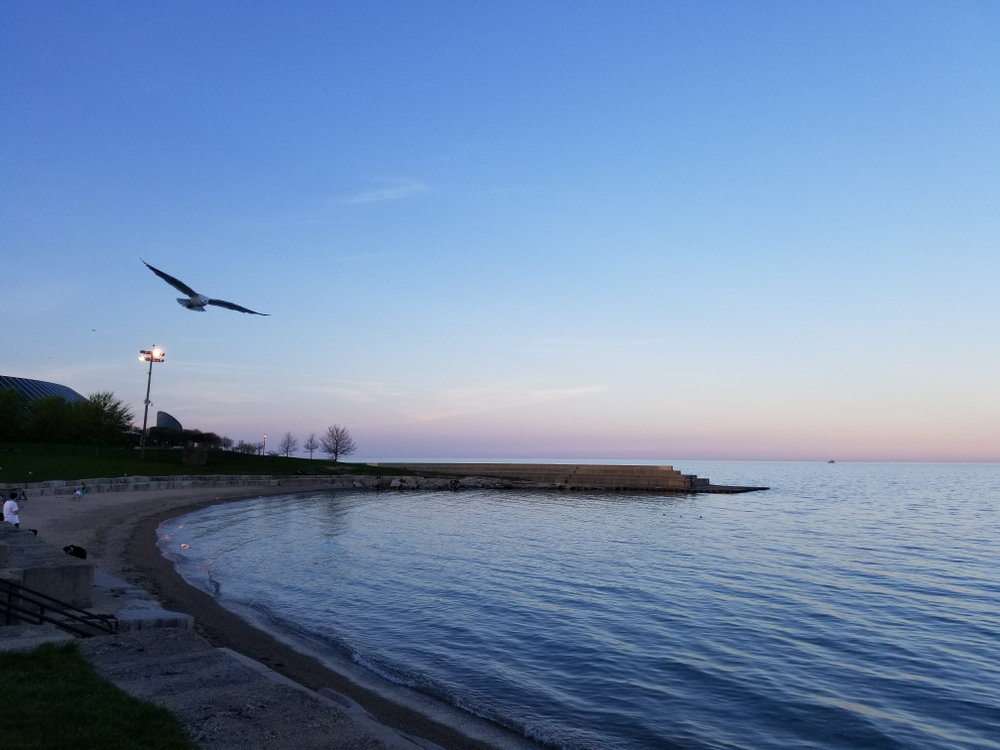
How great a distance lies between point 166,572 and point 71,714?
19.7 metres

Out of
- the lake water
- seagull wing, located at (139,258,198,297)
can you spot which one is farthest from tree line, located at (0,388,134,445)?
seagull wing, located at (139,258,198,297)

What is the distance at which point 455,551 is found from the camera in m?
34.7

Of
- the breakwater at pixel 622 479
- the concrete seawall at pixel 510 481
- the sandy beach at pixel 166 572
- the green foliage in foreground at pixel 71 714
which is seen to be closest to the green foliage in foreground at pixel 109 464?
the concrete seawall at pixel 510 481

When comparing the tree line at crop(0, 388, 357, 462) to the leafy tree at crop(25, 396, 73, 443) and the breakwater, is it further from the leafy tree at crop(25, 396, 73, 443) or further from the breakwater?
the breakwater

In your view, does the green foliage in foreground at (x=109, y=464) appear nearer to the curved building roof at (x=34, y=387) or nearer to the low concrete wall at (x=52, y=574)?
the low concrete wall at (x=52, y=574)

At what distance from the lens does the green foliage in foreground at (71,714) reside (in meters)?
7.50

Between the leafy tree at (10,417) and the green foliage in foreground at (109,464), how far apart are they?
9441 mm

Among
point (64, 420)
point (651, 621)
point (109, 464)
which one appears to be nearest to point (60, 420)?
point (64, 420)

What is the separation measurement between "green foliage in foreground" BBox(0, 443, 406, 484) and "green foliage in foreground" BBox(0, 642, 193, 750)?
4609 centimetres

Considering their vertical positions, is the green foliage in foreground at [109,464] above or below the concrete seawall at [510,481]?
above

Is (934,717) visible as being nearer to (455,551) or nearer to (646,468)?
(455,551)

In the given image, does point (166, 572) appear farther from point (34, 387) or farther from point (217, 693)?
point (34, 387)

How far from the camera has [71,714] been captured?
821 cm

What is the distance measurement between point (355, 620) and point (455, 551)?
14753mm
